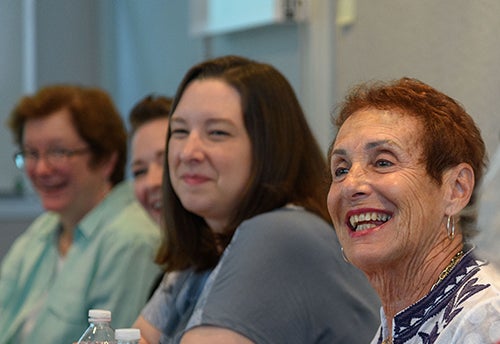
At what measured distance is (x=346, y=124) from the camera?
1720 millimetres

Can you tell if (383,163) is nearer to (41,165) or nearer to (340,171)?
(340,171)

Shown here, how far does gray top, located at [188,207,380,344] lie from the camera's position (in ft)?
6.42

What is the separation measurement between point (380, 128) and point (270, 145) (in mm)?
628

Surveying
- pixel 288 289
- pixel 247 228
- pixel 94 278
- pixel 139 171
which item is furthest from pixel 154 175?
pixel 288 289

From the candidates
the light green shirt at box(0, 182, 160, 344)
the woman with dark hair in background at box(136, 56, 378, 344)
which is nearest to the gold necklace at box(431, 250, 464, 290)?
the woman with dark hair in background at box(136, 56, 378, 344)

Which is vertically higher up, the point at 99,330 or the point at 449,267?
the point at 449,267

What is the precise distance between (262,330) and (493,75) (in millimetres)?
786

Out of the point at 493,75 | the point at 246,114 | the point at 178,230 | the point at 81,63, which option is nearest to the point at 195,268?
the point at 178,230

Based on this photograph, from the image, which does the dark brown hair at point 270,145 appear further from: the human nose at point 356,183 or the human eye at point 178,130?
the human nose at point 356,183

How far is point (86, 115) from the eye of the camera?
3.32 metres

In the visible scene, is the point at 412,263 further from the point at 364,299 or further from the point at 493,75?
the point at 493,75

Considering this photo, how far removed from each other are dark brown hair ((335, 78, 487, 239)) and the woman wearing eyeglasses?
1.39 m

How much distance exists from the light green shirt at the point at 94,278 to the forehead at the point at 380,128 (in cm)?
127

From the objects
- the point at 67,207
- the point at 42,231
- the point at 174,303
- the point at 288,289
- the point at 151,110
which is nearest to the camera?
the point at 288,289
